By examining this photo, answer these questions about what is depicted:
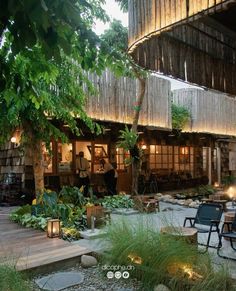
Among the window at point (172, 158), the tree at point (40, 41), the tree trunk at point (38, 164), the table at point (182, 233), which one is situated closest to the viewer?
the tree at point (40, 41)

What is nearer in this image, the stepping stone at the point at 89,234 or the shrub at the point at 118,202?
the stepping stone at the point at 89,234

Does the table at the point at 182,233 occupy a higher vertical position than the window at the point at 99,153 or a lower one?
lower

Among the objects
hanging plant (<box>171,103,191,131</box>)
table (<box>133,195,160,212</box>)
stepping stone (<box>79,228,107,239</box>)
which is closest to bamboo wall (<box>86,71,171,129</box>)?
hanging plant (<box>171,103,191,131</box>)

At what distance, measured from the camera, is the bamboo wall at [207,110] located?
15547 mm

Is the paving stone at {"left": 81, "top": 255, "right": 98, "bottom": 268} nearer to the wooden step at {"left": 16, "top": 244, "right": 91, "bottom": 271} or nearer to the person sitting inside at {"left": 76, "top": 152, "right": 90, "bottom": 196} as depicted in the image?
the wooden step at {"left": 16, "top": 244, "right": 91, "bottom": 271}

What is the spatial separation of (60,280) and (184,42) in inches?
139

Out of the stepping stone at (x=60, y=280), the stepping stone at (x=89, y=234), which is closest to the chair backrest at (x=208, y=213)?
the stepping stone at (x=89, y=234)

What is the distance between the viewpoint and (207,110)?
1620 centimetres

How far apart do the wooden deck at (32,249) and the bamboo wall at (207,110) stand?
1074 centimetres

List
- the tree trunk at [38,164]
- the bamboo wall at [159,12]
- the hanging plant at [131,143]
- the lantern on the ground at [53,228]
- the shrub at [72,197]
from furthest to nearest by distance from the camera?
the hanging plant at [131,143]
the shrub at [72,197]
the tree trunk at [38,164]
the lantern on the ground at [53,228]
the bamboo wall at [159,12]

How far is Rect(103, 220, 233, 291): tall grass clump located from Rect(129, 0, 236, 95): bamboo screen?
213cm

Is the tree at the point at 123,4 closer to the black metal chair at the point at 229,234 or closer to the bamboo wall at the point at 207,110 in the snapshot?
the bamboo wall at the point at 207,110

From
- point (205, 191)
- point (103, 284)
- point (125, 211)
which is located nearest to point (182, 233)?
point (103, 284)

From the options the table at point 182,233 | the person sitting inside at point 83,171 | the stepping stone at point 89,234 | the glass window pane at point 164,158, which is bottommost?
the stepping stone at point 89,234
